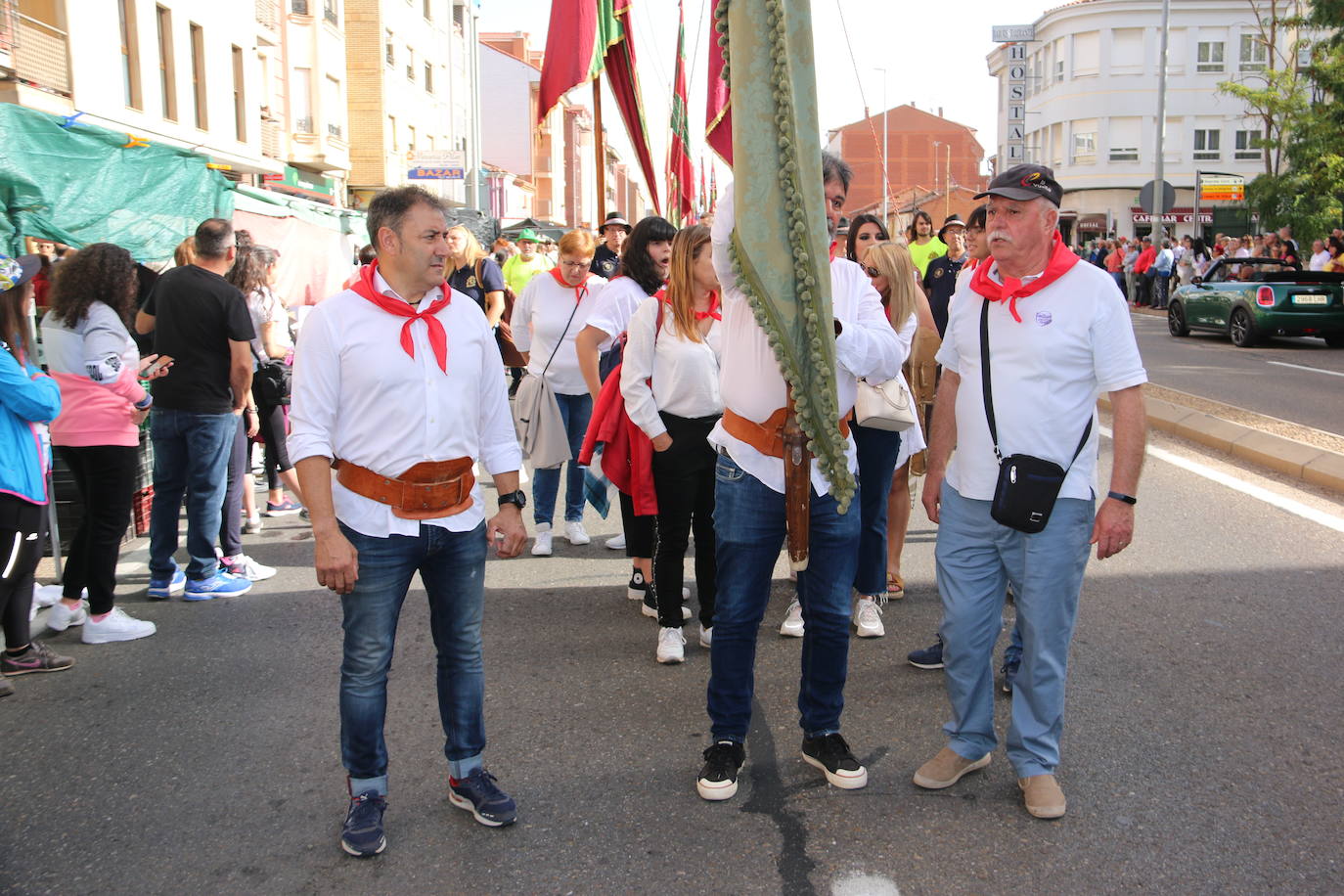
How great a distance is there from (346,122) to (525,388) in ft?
117

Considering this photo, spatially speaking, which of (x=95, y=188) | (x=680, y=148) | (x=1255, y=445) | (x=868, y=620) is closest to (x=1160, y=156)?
(x=680, y=148)

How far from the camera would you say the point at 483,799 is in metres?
3.51

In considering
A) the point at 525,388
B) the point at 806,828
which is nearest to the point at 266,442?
the point at 525,388

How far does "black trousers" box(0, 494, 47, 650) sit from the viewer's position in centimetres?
448

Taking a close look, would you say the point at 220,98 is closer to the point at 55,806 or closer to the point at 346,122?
the point at 346,122

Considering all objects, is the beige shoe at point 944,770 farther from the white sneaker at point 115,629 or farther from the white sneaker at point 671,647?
the white sneaker at point 115,629

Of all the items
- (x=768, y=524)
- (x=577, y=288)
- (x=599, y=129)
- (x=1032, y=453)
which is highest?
(x=599, y=129)

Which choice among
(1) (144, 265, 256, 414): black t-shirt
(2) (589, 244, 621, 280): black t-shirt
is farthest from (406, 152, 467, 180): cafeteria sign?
(1) (144, 265, 256, 414): black t-shirt

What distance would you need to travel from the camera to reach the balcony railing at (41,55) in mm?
18328

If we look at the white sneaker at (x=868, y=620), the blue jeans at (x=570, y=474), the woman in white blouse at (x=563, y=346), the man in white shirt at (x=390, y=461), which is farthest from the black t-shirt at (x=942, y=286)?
the man in white shirt at (x=390, y=461)

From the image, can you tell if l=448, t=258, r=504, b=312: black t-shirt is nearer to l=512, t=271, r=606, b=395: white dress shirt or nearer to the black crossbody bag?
l=512, t=271, r=606, b=395: white dress shirt

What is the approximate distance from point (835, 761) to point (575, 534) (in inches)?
149

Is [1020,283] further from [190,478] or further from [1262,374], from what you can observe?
[1262,374]

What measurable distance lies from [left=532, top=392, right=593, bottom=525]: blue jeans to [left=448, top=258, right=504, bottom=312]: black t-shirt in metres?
2.41
